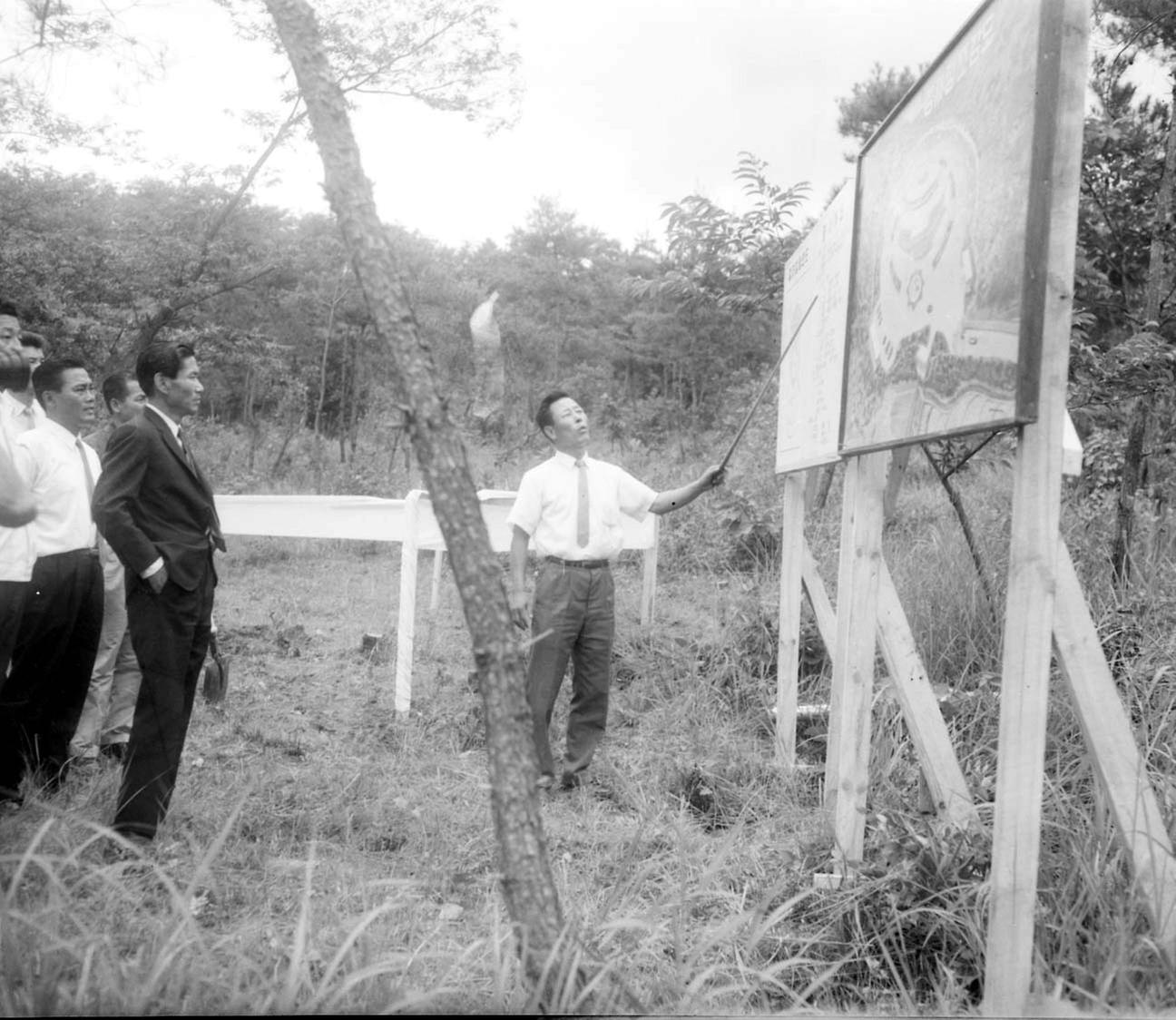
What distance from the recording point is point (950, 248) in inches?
103

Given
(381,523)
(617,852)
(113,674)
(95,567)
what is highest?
(381,523)

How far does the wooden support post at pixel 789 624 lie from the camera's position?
445 cm

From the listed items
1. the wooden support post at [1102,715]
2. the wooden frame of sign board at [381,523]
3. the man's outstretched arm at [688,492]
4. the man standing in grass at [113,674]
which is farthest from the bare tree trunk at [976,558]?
the man standing in grass at [113,674]

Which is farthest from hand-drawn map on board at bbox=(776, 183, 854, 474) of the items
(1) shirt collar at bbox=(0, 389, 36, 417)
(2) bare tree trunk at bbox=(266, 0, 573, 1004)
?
(1) shirt collar at bbox=(0, 389, 36, 417)

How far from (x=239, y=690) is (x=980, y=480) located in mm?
6250

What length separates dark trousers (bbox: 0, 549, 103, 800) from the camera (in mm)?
3984

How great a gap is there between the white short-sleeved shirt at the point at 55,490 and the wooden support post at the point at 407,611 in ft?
5.33

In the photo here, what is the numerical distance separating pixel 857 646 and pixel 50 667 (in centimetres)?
309

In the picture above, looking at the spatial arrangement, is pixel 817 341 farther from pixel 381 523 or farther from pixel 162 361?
pixel 381 523

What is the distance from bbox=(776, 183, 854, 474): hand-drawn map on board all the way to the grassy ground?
45.7 inches

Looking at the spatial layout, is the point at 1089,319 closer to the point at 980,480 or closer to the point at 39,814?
the point at 980,480

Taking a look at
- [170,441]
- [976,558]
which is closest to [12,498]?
[170,441]

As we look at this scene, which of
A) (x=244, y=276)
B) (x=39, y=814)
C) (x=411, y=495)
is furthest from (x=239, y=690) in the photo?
(x=244, y=276)

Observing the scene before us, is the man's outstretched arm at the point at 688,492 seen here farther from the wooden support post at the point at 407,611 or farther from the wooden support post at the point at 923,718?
the wooden support post at the point at 407,611
